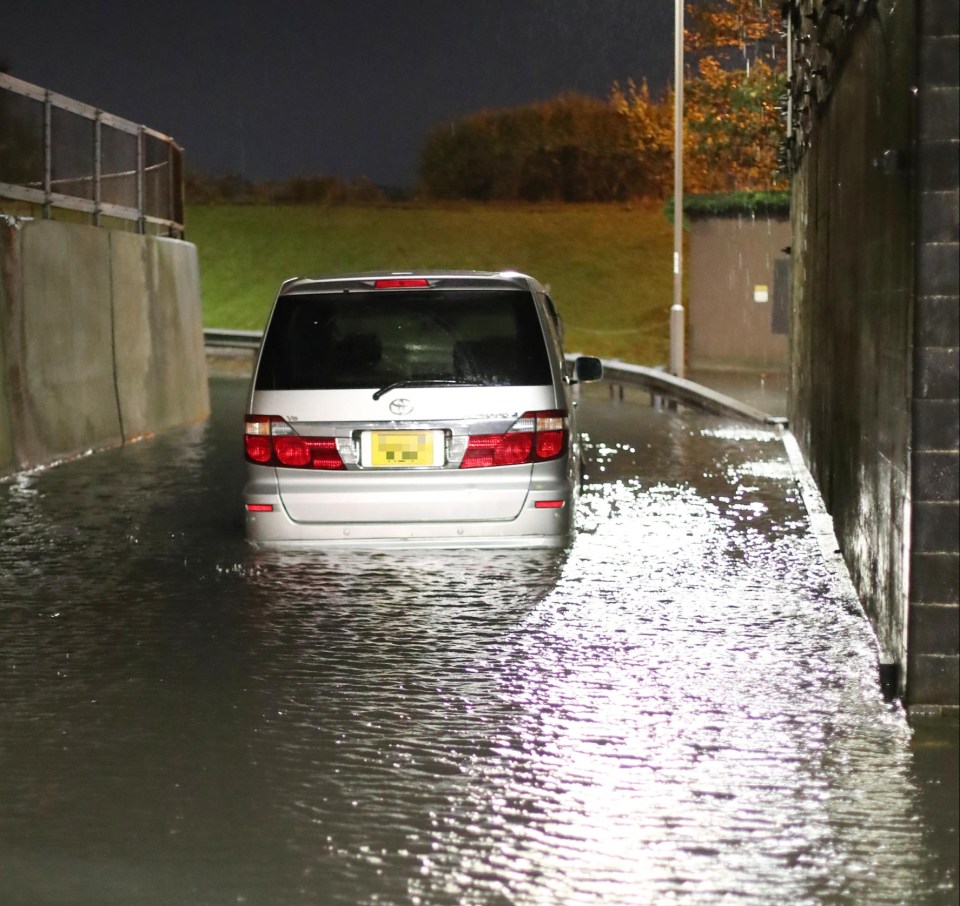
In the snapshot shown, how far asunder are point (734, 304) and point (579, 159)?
36.3 meters

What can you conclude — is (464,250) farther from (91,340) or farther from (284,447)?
(284,447)

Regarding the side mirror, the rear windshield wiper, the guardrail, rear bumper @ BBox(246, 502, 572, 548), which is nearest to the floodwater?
rear bumper @ BBox(246, 502, 572, 548)

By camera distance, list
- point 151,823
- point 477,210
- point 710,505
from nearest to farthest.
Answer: point 151,823, point 710,505, point 477,210

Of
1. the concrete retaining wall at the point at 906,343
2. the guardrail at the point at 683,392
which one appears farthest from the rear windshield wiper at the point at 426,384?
the guardrail at the point at 683,392

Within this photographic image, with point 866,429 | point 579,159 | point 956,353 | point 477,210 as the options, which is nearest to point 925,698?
point 956,353

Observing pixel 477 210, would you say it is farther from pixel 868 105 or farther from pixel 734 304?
pixel 868 105

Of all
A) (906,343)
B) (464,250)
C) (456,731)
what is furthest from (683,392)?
(464,250)

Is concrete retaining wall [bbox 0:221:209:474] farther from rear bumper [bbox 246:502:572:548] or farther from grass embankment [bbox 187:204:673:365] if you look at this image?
grass embankment [bbox 187:204:673:365]

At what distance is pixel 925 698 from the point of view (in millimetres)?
6508

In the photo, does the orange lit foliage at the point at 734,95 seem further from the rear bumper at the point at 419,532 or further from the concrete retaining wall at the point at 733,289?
the rear bumper at the point at 419,532

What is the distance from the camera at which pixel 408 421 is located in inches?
375

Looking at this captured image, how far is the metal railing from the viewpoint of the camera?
16359mm

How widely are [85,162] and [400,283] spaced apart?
9.93 m

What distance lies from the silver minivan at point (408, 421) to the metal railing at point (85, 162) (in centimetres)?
711
